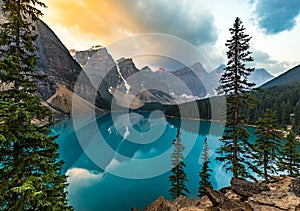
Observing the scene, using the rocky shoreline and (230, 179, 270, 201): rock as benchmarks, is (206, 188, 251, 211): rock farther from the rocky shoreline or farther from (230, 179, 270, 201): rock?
(230, 179, 270, 201): rock

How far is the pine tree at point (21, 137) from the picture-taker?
525cm

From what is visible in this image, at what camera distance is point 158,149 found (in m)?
47.0

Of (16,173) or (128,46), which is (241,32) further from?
(128,46)

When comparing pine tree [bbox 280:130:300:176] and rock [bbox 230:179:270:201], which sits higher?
pine tree [bbox 280:130:300:176]

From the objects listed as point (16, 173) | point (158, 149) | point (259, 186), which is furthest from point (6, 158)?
point (158, 149)

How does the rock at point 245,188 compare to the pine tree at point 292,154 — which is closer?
the rock at point 245,188

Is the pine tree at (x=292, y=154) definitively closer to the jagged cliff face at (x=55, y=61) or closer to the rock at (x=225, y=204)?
the rock at (x=225, y=204)

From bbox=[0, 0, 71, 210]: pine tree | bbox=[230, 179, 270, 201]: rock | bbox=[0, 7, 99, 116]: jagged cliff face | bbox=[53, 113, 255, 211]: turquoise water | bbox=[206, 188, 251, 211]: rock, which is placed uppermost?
bbox=[0, 7, 99, 116]: jagged cliff face

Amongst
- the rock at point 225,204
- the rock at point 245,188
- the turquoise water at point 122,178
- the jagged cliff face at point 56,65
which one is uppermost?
the jagged cliff face at point 56,65

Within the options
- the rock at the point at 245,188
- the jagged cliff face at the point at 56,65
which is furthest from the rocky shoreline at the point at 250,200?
the jagged cliff face at the point at 56,65

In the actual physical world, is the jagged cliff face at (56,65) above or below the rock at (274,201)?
above

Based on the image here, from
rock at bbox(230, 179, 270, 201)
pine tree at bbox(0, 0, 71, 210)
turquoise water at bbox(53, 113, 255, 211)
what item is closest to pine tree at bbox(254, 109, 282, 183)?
rock at bbox(230, 179, 270, 201)

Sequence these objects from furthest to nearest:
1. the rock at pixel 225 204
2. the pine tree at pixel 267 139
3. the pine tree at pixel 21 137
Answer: the pine tree at pixel 267 139, the rock at pixel 225 204, the pine tree at pixel 21 137

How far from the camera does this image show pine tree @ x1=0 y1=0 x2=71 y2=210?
5250 millimetres
